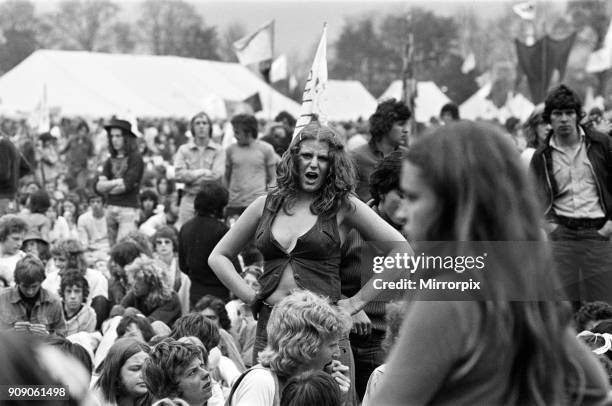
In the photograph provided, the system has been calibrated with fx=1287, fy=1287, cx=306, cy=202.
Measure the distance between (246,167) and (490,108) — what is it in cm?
2207

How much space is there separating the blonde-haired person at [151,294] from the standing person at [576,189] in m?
2.78

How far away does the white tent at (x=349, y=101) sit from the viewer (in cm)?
4472

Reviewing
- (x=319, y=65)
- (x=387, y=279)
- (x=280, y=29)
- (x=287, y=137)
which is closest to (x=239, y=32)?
(x=280, y=29)

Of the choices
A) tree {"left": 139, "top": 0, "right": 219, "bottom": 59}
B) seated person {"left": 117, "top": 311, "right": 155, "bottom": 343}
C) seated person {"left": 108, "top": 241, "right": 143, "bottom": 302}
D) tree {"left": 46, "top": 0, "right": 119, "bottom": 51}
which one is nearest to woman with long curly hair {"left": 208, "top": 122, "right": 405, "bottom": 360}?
seated person {"left": 117, "top": 311, "right": 155, "bottom": 343}

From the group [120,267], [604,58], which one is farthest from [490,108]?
[120,267]

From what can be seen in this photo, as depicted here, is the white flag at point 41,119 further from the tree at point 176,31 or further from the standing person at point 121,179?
the tree at point 176,31

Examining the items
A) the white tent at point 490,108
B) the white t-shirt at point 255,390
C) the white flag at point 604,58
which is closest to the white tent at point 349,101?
the white tent at point 490,108

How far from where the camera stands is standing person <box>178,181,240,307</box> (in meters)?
9.89

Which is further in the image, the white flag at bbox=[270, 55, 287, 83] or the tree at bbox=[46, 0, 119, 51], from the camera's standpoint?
the tree at bbox=[46, 0, 119, 51]

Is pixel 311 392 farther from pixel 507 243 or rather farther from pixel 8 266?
pixel 8 266

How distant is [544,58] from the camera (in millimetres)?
18531

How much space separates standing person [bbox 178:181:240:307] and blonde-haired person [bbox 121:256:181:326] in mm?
642

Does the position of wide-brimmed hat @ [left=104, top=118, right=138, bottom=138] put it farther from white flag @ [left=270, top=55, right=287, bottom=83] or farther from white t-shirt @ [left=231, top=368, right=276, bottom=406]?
white flag @ [left=270, top=55, right=287, bottom=83]

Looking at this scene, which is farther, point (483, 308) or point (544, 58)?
point (544, 58)
